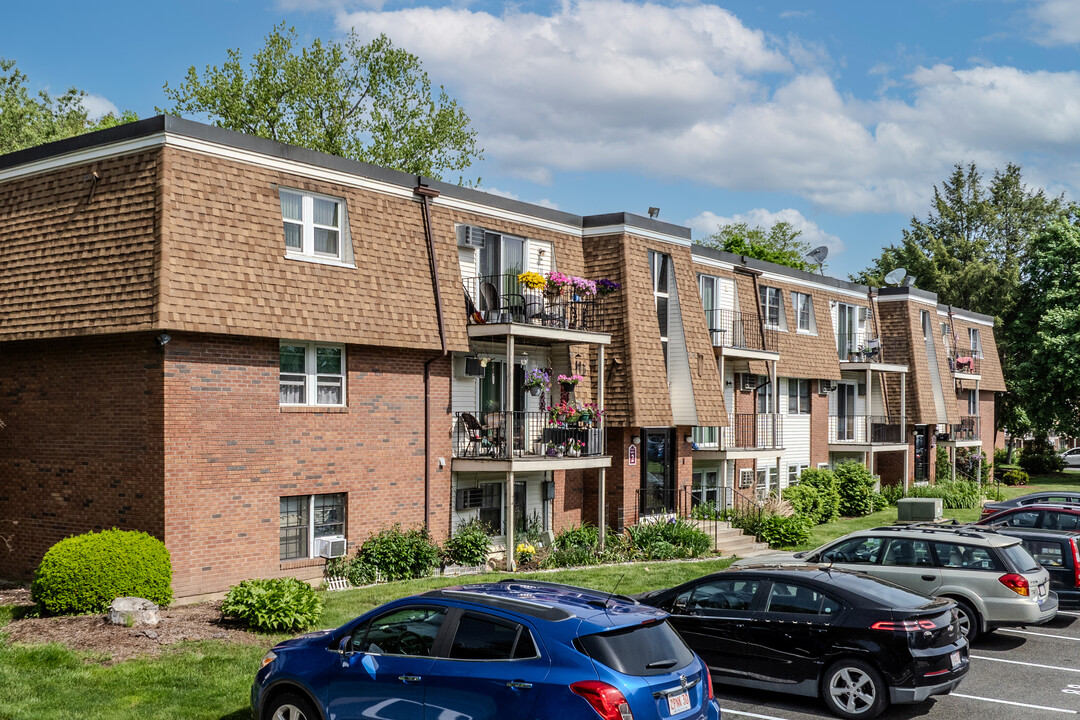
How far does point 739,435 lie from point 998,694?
18.4m

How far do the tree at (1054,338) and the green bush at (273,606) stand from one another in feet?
145

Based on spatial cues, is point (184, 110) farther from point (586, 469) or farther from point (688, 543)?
point (688, 543)

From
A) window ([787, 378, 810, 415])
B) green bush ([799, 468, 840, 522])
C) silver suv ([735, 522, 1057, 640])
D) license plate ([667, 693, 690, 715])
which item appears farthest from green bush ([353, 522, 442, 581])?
window ([787, 378, 810, 415])

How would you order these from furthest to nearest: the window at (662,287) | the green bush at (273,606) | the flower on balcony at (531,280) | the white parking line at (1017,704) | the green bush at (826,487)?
the green bush at (826,487)
the window at (662,287)
the flower on balcony at (531,280)
the green bush at (273,606)
the white parking line at (1017,704)

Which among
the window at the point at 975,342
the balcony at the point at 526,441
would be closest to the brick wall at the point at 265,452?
the balcony at the point at 526,441

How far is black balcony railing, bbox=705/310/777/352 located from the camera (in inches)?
1179

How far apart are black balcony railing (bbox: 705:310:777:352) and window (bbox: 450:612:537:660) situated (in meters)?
21.9

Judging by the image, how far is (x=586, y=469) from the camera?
24.7 meters

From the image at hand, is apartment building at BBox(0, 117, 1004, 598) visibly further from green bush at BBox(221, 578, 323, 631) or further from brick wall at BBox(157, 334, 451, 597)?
green bush at BBox(221, 578, 323, 631)

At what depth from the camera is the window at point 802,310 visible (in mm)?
35031

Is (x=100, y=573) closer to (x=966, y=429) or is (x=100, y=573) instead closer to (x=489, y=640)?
(x=489, y=640)

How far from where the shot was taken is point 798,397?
35469 millimetres

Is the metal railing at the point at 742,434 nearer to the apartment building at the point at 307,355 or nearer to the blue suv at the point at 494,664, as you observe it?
the apartment building at the point at 307,355

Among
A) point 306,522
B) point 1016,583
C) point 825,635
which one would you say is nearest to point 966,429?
point 1016,583
